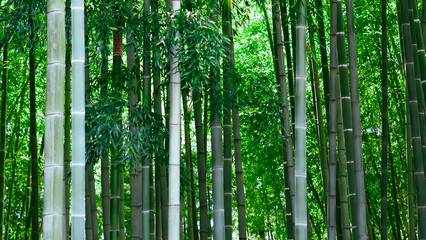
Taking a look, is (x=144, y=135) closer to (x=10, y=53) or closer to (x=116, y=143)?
(x=116, y=143)

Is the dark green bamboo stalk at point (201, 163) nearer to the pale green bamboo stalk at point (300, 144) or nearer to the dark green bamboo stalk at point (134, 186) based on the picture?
the dark green bamboo stalk at point (134, 186)

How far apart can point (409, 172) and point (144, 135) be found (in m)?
2.89

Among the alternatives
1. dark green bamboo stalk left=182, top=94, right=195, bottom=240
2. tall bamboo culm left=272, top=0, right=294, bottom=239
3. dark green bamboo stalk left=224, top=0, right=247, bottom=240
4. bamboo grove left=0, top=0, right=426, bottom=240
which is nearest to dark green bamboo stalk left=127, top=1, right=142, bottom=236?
bamboo grove left=0, top=0, right=426, bottom=240

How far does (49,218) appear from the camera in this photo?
344 cm

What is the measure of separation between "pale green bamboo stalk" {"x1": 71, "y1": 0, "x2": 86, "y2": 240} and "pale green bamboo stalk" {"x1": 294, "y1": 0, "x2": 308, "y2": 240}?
1.36 metres

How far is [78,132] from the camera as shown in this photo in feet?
11.6

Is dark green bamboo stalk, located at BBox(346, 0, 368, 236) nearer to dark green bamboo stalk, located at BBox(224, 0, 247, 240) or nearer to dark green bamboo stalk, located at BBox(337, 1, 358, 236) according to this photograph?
dark green bamboo stalk, located at BBox(337, 1, 358, 236)

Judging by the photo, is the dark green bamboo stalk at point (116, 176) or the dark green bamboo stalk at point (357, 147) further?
the dark green bamboo stalk at point (357, 147)

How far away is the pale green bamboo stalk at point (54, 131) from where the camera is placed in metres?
3.44

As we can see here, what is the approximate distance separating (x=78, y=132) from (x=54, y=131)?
131 mm

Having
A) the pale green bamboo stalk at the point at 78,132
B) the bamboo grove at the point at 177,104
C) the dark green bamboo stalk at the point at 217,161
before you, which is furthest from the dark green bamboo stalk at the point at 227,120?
the pale green bamboo stalk at the point at 78,132

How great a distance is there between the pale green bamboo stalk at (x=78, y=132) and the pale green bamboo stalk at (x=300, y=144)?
4.47ft

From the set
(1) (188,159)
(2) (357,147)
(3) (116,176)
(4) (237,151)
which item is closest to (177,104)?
(3) (116,176)

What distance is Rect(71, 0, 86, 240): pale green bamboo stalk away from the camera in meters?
3.50
